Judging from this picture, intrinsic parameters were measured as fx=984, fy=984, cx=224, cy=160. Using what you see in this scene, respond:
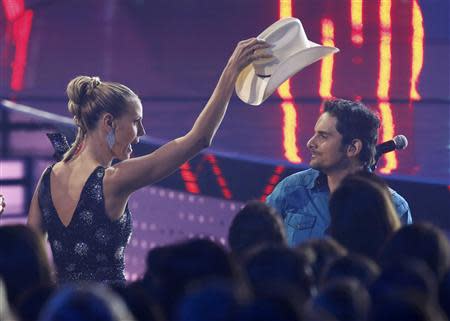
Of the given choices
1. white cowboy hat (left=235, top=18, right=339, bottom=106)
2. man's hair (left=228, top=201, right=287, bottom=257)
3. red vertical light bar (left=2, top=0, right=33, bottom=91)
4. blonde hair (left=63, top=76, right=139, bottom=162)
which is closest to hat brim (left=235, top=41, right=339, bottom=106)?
white cowboy hat (left=235, top=18, right=339, bottom=106)

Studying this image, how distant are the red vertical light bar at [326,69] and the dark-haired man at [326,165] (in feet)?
6.45

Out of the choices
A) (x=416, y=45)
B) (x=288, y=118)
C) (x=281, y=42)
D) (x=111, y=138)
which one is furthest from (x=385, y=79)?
(x=281, y=42)

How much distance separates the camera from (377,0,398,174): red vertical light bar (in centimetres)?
542

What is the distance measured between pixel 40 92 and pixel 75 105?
3.40m

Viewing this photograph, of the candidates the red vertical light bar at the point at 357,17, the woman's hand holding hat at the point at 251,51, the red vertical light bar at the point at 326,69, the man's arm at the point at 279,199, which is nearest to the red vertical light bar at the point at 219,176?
the red vertical light bar at the point at 326,69

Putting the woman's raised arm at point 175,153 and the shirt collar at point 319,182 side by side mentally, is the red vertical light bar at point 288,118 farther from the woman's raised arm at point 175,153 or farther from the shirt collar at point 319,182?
the woman's raised arm at point 175,153

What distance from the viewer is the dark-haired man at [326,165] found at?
3064mm

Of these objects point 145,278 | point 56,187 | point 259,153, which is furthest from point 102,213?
point 259,153

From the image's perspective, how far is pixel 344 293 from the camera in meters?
0.50

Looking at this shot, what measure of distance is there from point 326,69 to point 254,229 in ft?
16.5

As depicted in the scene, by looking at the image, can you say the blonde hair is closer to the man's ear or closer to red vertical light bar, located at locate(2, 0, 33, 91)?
the man's ear

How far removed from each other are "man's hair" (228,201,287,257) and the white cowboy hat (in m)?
1.23

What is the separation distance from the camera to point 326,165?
130 inches

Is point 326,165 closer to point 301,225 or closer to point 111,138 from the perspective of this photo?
point 301,225
